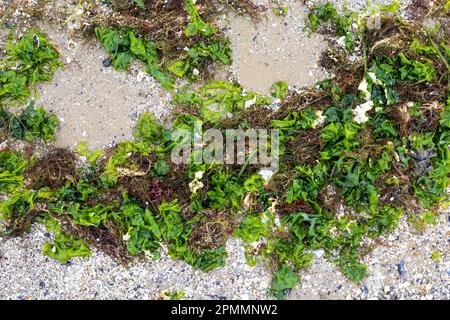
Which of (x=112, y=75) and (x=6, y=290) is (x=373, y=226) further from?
(x=6, y=290)

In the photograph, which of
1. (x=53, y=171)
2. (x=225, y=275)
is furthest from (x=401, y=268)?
(x=53, y=171)

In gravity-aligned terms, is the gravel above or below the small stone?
below

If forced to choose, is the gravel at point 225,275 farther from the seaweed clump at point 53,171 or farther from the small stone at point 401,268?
the seaweed clump at point 53,171

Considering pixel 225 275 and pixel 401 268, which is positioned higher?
pixel 401 268

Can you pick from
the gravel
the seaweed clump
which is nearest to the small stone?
the gravel

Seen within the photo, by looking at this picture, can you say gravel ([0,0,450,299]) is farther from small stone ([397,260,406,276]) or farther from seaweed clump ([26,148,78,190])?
seaweed clump ([26,148,78,190])

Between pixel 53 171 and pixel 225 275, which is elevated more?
pixel 53 171

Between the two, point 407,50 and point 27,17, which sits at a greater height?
point 407,50


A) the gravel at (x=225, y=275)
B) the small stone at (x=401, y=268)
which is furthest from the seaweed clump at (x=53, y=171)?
the small stone at (x=401, y=268)

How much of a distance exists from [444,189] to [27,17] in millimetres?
3459

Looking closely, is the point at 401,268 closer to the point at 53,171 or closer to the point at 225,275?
the point at 225,275

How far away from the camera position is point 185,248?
12.2 ft

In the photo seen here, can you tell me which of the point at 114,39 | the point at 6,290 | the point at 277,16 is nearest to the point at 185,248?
the point at 6,290

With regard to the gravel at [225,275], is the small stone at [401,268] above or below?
above
